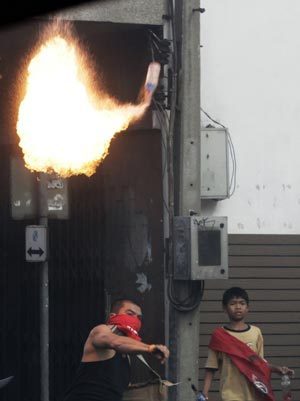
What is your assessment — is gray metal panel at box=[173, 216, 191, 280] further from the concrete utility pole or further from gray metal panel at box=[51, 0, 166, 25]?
gray metal panel at box=[51, 0, 166, 25]

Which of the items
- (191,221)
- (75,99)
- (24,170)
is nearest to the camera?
(191,221)

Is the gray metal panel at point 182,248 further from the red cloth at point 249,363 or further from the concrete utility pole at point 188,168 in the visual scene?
the red cloth at point 249,363

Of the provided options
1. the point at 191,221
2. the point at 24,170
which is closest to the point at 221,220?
the point at 191,221

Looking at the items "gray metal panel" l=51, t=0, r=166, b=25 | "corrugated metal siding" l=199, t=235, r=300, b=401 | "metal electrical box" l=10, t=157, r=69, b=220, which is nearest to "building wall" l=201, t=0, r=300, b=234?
"corrugated metal siding" l=199, t=235, r=300, b=401

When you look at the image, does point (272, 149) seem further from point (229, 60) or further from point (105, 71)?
point (105, 71)

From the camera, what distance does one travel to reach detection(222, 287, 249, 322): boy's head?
29.8 feet

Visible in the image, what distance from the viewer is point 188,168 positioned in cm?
926

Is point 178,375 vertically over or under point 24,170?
under

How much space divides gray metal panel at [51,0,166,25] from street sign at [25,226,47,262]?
2150mm

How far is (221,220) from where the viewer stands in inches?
368

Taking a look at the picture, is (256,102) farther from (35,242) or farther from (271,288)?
(35,242)

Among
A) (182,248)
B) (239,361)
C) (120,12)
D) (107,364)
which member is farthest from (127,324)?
(120,12)

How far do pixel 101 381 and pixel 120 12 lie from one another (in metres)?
4.63

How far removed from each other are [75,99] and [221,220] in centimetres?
215
